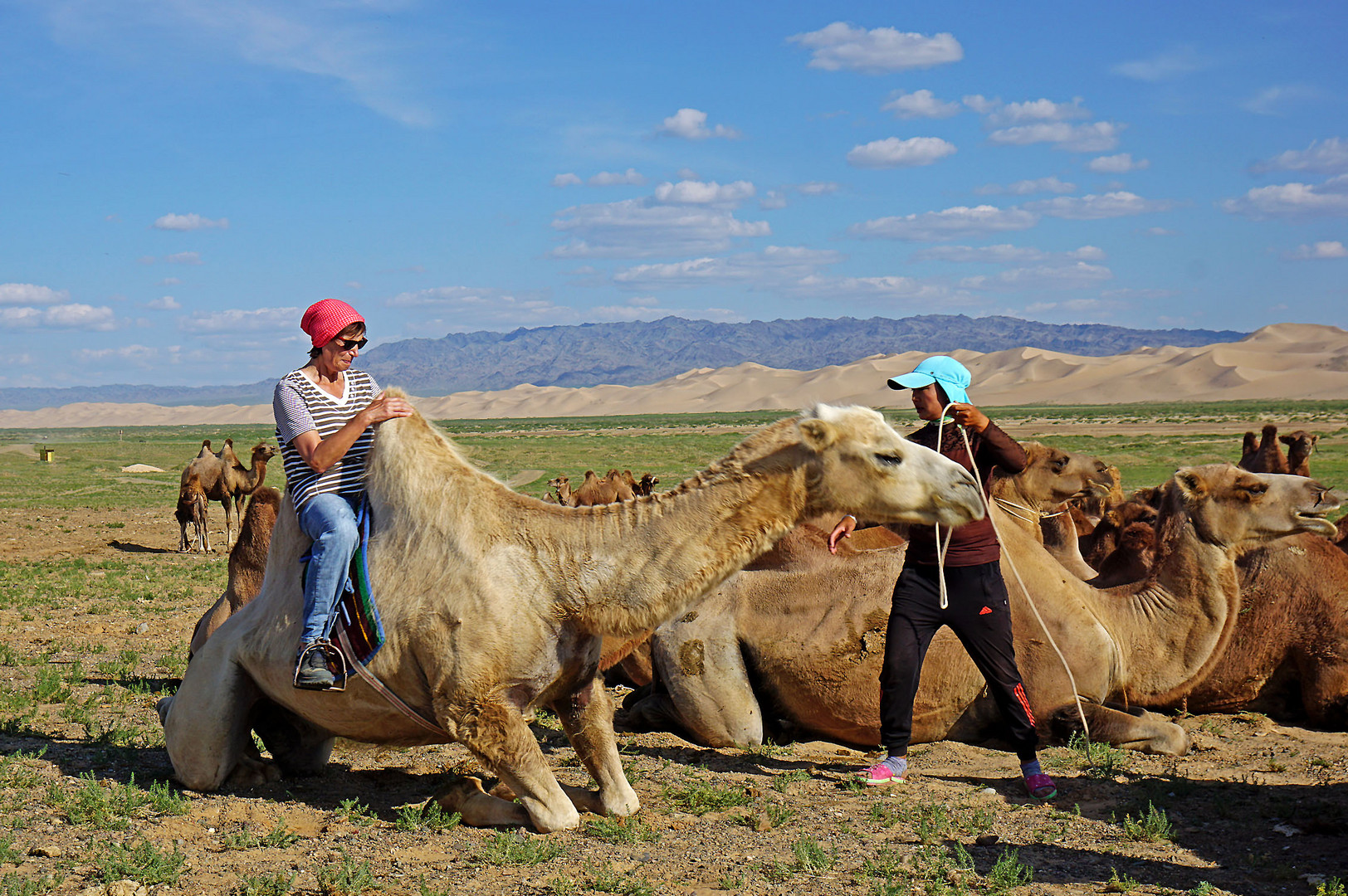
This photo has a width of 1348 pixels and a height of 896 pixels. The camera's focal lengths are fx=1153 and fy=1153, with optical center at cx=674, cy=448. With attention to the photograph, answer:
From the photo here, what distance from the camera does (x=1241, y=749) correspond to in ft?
22.0

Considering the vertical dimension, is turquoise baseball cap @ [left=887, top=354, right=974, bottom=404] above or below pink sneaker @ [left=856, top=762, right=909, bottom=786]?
above

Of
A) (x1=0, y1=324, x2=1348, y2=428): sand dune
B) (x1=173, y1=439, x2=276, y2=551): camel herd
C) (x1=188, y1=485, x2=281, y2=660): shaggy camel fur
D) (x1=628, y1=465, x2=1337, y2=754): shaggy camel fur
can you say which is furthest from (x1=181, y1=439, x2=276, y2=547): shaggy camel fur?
(x1=0, y1=324, x2=1348, y2=428): sand dune

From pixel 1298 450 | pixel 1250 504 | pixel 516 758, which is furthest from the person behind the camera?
pixel 1298 450

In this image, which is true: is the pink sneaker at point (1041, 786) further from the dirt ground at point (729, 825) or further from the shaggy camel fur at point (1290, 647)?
the shaggy camel fur at point (1290, 647)

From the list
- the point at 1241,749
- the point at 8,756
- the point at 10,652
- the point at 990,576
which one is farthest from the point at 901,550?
the point at 10,652

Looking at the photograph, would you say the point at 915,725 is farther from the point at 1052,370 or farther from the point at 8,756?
the point at 1052,370

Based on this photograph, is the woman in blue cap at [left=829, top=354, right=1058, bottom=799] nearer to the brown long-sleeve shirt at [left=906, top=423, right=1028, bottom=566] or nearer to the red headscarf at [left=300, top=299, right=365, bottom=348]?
the brown long-sleeve shirt at [left=906, top=423, right=1028, bottom=566]

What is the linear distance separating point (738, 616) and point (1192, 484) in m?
2.93

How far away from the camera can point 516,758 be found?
510cm

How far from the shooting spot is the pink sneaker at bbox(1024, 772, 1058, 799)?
227 inches

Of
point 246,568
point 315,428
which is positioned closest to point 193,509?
point 246,568

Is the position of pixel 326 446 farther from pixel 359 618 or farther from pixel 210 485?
pixel 210 485

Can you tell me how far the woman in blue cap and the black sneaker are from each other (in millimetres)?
2535

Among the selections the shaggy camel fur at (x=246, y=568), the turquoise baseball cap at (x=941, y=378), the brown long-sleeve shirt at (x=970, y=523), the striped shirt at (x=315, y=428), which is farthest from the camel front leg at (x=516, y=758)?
the shaggy camel fur at (x=246, y=568)
